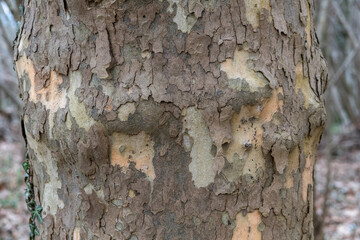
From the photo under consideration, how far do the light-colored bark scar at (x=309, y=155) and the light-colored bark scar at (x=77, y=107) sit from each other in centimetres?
63

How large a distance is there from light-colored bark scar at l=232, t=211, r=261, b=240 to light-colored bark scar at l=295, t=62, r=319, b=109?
348 mm

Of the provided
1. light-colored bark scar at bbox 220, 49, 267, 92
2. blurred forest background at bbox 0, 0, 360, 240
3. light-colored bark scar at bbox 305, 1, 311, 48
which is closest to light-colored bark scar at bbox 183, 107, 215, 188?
light-colored bark scar at bbox 220, 49, 267, 92

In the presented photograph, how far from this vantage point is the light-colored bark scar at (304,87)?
1183 mm

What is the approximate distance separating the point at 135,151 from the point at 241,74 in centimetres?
35

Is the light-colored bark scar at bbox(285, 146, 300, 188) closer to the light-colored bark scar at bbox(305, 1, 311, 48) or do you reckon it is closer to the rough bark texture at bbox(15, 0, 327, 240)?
the rough bark texture at bbox(15, 0, 327, 240)

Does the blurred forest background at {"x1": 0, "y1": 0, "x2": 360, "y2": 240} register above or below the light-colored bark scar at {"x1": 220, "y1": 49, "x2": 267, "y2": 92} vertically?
above

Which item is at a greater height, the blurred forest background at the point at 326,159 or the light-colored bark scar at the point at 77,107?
the blurred forest background at the point at 326,159

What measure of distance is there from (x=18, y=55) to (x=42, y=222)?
53 centimetres

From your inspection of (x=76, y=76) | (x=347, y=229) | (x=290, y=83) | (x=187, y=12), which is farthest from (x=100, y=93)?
(x=347, y=229)

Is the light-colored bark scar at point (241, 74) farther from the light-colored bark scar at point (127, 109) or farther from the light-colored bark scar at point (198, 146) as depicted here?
the light-colored bark scar at point (127, 109)

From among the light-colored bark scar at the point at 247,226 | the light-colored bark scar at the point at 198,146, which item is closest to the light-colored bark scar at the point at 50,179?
the light-colored bark scar at the point at 198,146

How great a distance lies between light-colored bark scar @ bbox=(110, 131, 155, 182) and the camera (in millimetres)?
1083

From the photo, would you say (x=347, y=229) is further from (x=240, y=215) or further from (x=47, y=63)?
(x=47, y=63)

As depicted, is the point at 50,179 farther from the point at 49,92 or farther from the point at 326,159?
the point at 326,159
